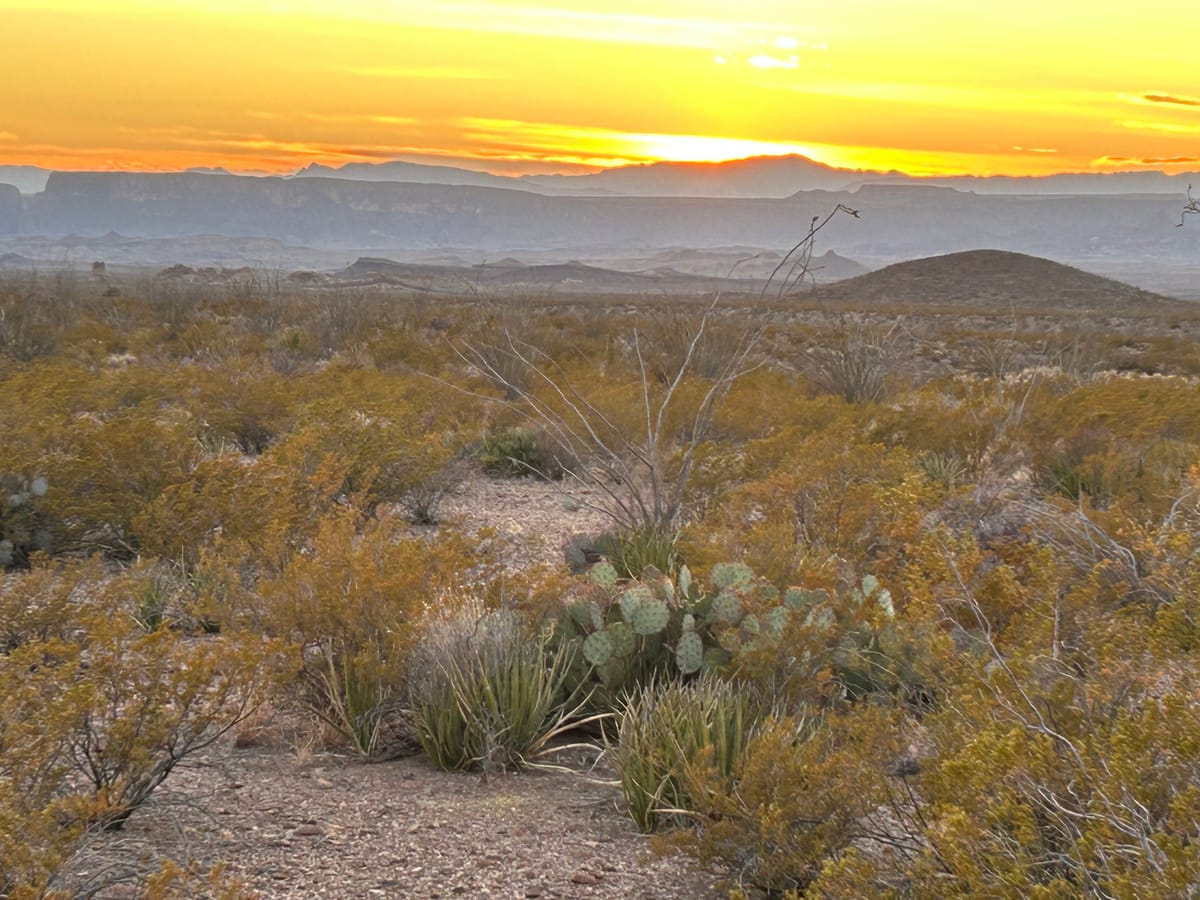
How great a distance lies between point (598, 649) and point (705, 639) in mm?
582

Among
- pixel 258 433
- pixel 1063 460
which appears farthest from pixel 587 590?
pixel 258 433

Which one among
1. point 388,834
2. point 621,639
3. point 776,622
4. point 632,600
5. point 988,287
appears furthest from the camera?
point 988,287

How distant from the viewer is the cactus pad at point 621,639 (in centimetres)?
492

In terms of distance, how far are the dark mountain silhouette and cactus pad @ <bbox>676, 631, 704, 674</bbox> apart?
62.8m

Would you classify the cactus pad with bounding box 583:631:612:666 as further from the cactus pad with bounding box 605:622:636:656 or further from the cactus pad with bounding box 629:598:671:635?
the cactus pad with bounding box 629:598:671:635

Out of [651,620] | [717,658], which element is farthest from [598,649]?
[717,658]

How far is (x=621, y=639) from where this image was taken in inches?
194

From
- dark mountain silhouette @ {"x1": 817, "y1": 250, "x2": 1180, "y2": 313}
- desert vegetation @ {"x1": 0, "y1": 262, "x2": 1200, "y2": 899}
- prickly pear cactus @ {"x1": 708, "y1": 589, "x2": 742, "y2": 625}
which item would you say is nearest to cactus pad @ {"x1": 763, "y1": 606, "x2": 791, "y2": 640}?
desert vegetation @ {"x1": 0, "y1": 262, "x2": 1200, "y2": 899}

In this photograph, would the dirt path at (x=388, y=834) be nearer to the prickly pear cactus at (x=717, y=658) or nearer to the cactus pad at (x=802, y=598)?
the prickly pear cactus at (x=717, y=658)

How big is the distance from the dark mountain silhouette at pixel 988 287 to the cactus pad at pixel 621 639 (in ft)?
206

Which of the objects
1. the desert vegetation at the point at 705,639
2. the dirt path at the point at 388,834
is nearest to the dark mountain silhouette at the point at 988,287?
the desert vegetation at the point at 705,639

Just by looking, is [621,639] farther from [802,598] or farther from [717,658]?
[802,598]

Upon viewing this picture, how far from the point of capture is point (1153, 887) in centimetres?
218

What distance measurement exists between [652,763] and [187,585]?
11.9 ft
